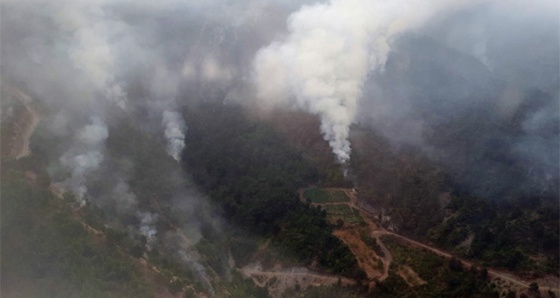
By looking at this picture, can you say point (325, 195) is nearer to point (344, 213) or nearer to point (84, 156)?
point (344, 213)

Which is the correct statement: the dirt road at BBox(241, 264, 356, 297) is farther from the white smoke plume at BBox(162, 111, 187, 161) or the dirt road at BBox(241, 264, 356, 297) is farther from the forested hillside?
the white smoke plume at BBox(162, 111, 187, 161)

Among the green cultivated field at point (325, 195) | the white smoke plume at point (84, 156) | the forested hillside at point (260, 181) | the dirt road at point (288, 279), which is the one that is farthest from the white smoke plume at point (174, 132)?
the dirt road at point (288, 279)

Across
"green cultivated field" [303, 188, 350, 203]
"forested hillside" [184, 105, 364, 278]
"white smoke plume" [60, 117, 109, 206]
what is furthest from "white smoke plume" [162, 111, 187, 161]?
"green cultivated field" [303, 188, 350, 203]

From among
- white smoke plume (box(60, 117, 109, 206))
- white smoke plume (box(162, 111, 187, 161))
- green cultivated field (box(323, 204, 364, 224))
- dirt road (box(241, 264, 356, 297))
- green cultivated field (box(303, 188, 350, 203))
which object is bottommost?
dirt road (box(241, 264, 356, 297))

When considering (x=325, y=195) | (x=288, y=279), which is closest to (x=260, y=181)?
(x=325, y=195)

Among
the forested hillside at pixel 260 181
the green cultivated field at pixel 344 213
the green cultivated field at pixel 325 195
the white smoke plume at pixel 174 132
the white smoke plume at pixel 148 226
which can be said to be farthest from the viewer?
the white smoke plume at pixel 174 132

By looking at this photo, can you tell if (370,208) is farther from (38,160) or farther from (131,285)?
(38,160)

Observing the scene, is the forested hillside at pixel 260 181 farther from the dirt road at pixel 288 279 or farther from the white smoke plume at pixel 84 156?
the white smoke plume at pixel 84 156
